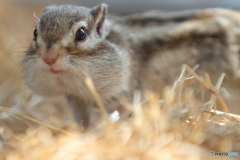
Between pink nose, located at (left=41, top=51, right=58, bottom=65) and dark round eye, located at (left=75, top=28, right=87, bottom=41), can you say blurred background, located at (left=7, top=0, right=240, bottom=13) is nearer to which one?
dark round eye, located at (left=75, top=28, right=87, bottom=41)

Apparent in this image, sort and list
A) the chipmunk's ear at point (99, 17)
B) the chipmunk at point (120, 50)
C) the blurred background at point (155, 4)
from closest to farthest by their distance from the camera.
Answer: the chipmunk at point (120, 50)
the chipmunk's ear at point (99, 17)
the blurred background at point (155, 4)

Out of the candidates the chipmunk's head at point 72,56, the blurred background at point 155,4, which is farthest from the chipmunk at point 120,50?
the blurred background at point 155,4

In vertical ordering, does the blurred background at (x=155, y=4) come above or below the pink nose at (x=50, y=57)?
above

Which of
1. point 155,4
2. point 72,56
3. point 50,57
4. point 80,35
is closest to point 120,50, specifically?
point 80,35

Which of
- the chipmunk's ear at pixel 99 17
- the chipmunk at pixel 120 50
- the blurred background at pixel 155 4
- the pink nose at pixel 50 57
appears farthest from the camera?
the blurred background at pixel 155 4

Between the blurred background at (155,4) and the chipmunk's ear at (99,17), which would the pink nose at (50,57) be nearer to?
the chipmunk's ear at (99,17)

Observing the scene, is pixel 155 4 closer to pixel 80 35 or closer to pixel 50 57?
pixel 80 35

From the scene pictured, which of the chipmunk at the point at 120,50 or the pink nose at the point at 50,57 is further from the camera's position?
the chipmunk at the point at 120,50
